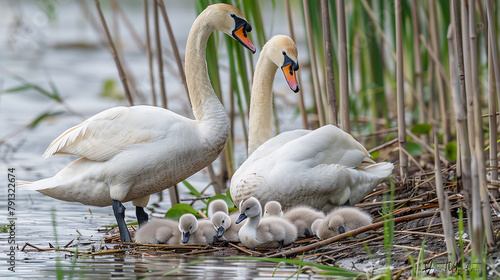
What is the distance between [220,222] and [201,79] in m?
1.11

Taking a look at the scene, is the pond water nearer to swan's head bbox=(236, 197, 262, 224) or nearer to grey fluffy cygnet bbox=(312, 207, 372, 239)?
swan's head bbox=(236, 197, 262, 224)

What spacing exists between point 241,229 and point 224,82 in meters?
9.21

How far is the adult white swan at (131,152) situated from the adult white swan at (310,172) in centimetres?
33

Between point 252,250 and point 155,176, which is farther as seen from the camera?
point 155,176

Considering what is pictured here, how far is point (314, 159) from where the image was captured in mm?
4805

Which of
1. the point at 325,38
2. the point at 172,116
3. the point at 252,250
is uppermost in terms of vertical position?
the point at 325,38

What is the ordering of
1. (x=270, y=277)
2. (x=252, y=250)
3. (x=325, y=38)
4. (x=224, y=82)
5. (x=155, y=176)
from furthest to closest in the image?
1. (x=224, y=82)
2. (x=325, y=38)
3. (x=155, y=176)
4. (x=252, y=250)
5. (x=270, y=277)

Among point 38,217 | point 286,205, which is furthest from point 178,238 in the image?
point 38,217

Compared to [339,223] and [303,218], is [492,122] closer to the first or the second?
[339,223]

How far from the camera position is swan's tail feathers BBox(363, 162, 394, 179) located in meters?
5.05

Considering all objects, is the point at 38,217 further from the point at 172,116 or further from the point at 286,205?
the point at 286,205

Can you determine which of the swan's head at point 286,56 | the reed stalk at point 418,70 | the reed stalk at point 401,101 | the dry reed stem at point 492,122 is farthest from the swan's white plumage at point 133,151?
the reed stalk at point 418,70

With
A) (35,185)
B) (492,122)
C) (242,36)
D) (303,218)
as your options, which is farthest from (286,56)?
(35,185)

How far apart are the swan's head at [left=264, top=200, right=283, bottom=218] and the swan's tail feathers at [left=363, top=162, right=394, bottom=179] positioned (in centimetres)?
78
